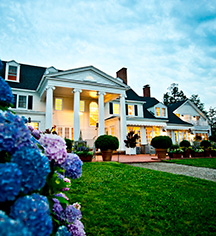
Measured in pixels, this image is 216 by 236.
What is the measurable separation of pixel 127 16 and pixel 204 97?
154 feet

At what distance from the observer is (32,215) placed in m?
0.67

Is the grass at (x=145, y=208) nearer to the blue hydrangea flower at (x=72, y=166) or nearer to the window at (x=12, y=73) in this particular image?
the blue hydrangea flower at (x=72, y=166)

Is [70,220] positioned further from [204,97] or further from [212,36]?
[204,97]

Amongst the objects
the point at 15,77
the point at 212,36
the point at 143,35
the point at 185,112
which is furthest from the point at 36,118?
the point at 212,36

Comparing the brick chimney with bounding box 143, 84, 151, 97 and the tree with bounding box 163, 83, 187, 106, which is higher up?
the tree with bounding box 163, 83, 187, 106

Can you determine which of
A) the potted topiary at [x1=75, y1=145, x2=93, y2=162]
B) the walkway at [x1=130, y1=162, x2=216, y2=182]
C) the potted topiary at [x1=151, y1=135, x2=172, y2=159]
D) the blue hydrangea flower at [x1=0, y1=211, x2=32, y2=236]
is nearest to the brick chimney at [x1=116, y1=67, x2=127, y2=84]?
the potted topiary at [x1=151, y1=135, x2=172, y2=159]

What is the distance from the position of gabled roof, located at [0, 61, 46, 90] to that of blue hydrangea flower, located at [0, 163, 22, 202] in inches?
749

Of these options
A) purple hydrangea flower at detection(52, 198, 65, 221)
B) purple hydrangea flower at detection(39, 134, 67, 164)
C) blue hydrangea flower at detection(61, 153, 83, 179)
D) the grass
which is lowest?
the grass

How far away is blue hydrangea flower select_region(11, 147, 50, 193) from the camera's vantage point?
754mm

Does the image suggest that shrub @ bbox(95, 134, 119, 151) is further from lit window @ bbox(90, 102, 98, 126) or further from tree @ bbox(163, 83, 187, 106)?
tree @ bbox(163, 83, 187, 106)

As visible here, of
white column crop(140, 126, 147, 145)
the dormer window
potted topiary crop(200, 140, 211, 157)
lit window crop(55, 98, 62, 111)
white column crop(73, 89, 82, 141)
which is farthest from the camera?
white column crop(140, 126, 147, 145)

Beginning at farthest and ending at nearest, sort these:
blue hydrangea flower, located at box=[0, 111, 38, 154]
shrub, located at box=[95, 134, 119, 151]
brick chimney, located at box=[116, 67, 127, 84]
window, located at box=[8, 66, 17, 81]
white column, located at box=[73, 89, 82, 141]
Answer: brick chimney, located at box=[116, 67, 127, 84] < window, located at box=[8, 66, 17, 81] < white column, located at box=[73, 89, 82, 141] < shrub, located at box=[95, 134, 119, 151] < blue hydrangea flower, located at box=[0, 111, 38, 154]

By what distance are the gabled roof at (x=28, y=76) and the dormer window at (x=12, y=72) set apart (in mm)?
455

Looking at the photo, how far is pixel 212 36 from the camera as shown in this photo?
79.9 ft
